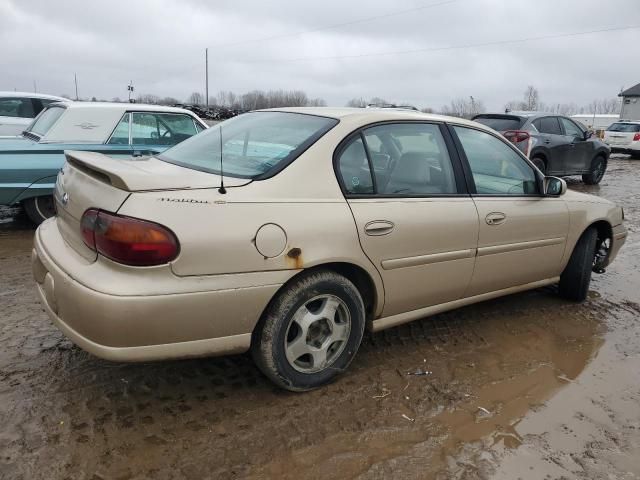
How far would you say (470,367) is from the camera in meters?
3.33

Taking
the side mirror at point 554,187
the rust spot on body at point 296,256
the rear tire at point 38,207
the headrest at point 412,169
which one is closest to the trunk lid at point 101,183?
the rust spot on body at point 296,256

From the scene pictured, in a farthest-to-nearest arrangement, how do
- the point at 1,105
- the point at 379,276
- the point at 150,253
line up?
the point at 1,105 → the point at 379,276 → the point at 150,253

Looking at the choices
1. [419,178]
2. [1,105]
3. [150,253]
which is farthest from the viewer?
[1,105]

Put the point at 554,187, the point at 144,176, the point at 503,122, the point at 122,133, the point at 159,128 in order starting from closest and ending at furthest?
the point at 144,176
the point at 554,187
the point at 122,133
the point at 159,128
the point at 503,122

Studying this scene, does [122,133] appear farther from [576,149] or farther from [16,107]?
[576,149]

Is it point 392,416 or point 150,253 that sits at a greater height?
point 150,253

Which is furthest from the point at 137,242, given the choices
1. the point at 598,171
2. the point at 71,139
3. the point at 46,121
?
the point at 598,171

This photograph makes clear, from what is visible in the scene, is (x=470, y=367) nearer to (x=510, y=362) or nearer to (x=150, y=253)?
(x=510, y=362)

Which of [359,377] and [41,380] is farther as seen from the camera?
[359,377]

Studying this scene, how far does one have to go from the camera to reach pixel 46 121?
264 inches

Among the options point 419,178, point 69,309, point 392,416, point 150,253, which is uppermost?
point 419,178

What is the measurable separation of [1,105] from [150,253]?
31.0 feet

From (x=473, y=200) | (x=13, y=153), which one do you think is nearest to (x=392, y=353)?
(x=473, y=200)

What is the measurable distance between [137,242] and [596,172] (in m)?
12.8
